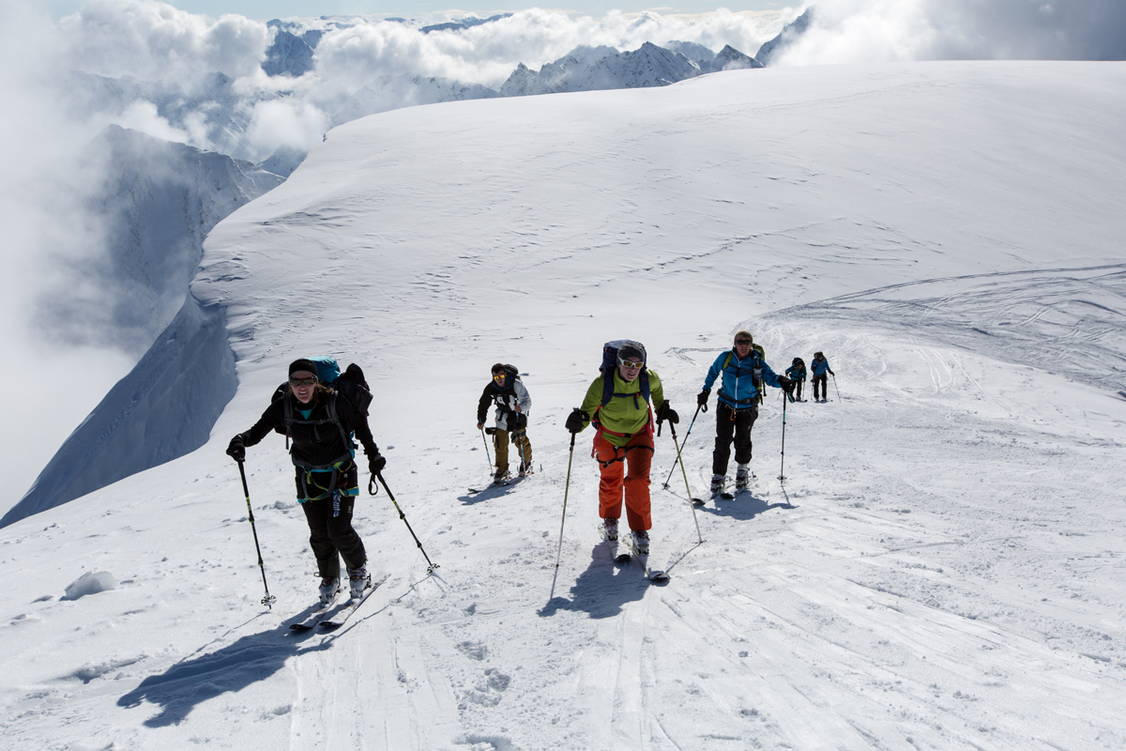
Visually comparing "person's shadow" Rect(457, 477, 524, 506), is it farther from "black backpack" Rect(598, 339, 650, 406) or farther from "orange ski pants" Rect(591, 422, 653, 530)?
"black backpack" Rect(598, 339, 650, 406)

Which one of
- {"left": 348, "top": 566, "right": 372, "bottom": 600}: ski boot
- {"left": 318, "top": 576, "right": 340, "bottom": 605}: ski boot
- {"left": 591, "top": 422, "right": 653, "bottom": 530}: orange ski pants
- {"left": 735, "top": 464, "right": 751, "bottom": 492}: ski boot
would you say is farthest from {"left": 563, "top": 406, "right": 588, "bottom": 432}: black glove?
{"left": 735, "top": 464, "right": 751, "bottom": 492}: ski boot

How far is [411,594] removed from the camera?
639 cm

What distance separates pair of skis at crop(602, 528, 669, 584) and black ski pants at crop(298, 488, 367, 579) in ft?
7.45

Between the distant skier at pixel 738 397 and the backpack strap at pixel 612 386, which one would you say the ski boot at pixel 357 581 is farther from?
the distant skier at pixel 738 397

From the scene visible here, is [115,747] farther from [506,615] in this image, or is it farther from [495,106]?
[495,106]

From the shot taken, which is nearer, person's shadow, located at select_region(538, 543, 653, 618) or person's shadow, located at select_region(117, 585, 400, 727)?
person's shadow, located at select_region(117, 585, 400, 727)

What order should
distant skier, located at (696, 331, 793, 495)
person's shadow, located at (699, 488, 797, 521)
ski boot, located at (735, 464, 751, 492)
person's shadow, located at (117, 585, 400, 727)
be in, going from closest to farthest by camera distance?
person's shadow, located at (117, 585, 400, 727)
person's shadow, located at (699, 488, 797, 521)
distant skier, located at (696, 331, 793, 495)
ski boot, located at (735, 464, 751, 492)

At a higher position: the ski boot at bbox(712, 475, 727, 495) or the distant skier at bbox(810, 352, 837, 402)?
the distant skier at bbox(810, 352, 837, 402)

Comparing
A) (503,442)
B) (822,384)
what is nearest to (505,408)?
(503,442)

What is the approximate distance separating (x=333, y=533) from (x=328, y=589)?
1.77ft

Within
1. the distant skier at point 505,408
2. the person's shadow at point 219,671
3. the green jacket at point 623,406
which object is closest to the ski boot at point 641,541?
the green jacket at point 623,406

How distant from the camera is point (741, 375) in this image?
27.9ft

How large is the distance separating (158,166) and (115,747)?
735 ft

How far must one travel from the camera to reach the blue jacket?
844cm
